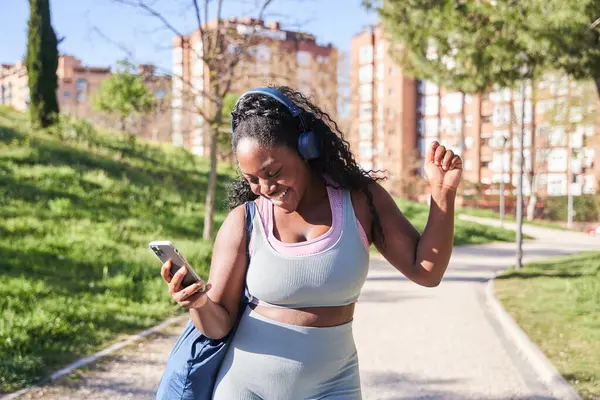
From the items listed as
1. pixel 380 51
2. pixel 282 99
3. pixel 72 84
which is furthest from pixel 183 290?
pixel 72 84

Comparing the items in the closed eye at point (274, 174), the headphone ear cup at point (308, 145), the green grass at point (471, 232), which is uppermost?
the headphone ear cup at point (308, 145)

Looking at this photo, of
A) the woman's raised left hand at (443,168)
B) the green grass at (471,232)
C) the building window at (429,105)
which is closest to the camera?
the woman's raised left hand at (443,168)

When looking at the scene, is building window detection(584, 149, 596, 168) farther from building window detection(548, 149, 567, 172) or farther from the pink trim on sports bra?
the pink trim on sports bra

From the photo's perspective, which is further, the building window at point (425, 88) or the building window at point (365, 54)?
the building window at point (365, 54)

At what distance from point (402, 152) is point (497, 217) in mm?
29713

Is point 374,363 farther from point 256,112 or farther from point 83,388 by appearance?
point 256,112

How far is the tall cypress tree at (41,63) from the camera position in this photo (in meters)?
22.1

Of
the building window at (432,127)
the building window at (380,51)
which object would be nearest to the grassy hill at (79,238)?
the building window at (432,127)

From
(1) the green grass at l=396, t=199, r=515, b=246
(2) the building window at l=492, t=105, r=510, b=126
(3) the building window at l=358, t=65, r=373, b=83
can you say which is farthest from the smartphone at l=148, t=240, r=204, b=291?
(3) the building window at l=358, t=65, r=373, b=83

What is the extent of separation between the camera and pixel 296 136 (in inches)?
84.8

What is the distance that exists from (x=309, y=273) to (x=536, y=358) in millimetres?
5372

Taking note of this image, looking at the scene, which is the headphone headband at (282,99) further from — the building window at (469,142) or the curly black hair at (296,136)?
the building window at (469,142)

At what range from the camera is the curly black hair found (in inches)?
83.0

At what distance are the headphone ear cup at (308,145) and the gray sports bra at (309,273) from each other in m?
0.22
